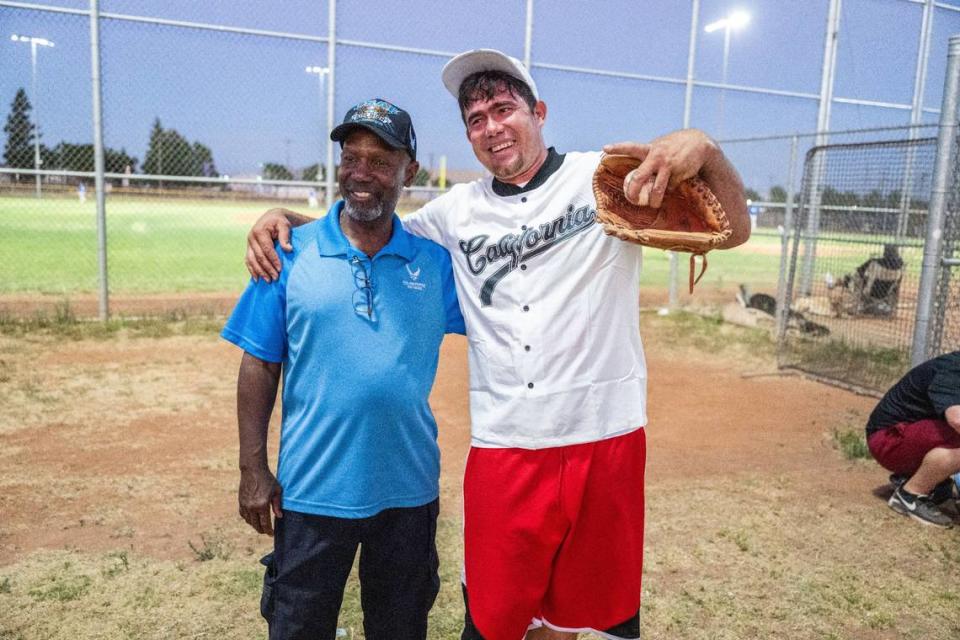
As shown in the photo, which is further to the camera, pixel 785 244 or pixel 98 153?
pixel 785 244

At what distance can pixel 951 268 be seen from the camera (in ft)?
20.4

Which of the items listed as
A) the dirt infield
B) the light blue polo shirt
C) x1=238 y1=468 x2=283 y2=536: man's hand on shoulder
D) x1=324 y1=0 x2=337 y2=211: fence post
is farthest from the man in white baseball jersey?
x1=324 y1=0 x2=337 y2=211: fence post

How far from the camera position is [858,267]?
969 cm

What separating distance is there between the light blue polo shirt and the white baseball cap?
65 cm

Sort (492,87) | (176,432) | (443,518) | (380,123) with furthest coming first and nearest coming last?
(176,432)
(443,518)
(492,87)
(380,123)

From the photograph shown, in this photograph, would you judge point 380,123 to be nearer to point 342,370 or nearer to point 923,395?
point 342,370

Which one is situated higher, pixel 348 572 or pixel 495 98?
pixel 495 98

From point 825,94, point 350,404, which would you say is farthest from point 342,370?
point 825,94

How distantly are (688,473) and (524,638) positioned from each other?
10.1 ft

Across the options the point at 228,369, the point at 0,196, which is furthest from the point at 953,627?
the point at 0,196

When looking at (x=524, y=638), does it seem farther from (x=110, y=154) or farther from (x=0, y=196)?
(x=0, y=196)

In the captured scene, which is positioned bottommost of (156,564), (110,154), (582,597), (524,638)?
(156,564)

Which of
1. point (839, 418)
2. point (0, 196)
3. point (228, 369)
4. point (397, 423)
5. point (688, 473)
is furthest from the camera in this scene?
point (0, 196)

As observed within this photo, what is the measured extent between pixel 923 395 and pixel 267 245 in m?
4.14
